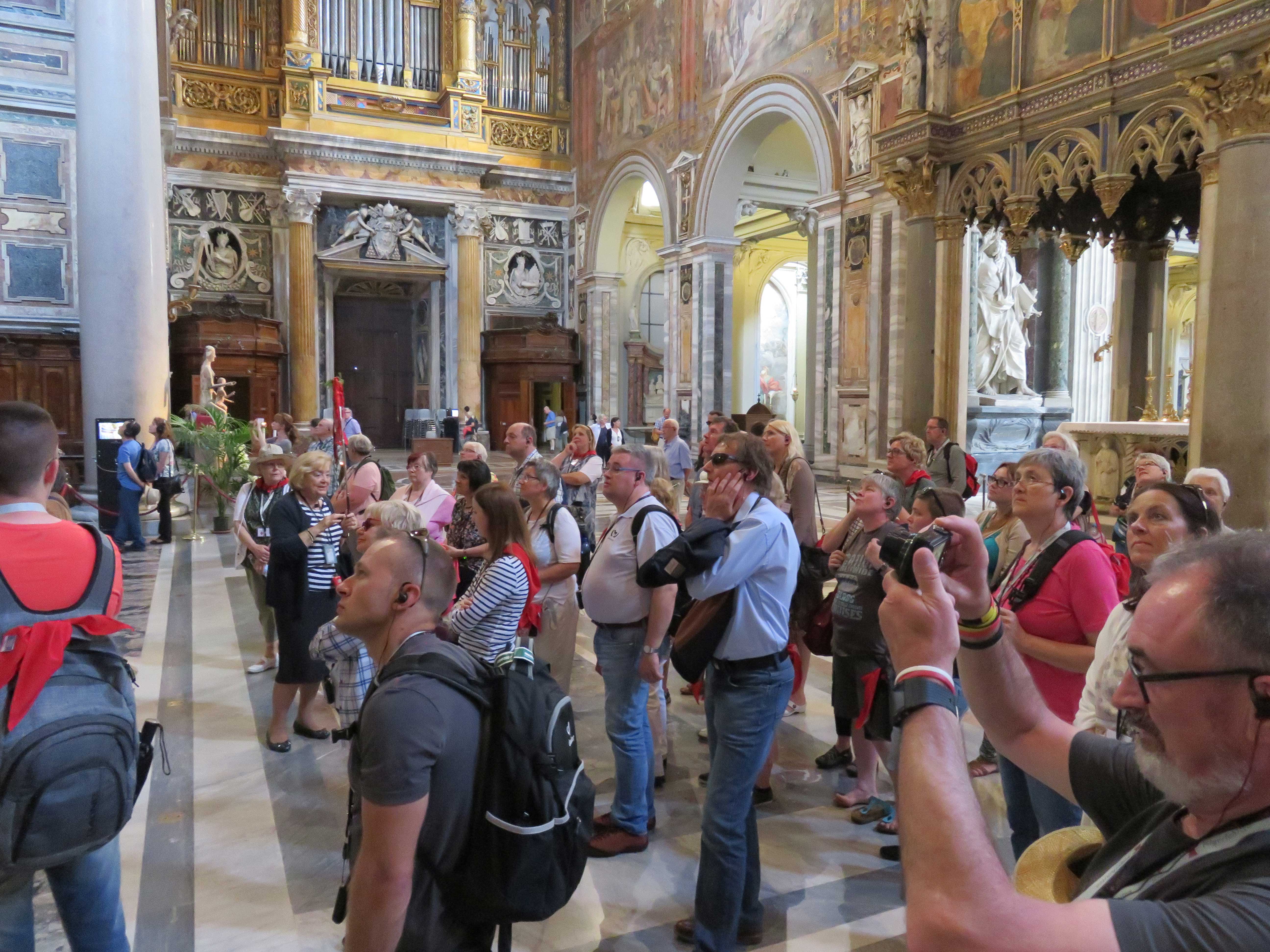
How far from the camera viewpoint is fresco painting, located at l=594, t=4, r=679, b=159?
18766 millimetres

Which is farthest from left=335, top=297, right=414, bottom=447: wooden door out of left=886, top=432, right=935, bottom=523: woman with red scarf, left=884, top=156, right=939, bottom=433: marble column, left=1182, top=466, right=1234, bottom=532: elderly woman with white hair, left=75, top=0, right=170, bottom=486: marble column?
left=1182, top=466, right=1234, bottom=532: elderly woman with white hair

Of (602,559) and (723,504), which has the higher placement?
(723,504)

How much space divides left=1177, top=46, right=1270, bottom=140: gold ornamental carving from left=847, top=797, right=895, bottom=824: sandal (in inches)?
254

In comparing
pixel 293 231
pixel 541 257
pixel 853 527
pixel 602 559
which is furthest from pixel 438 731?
pixel 541 257

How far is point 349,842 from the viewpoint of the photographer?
198 cm

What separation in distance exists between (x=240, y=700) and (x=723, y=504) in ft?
12.5

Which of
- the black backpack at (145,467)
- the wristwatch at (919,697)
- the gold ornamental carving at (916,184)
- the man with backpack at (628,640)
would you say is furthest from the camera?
the gold ornamental carving at (916,184)

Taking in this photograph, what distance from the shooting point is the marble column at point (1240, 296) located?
6.98m

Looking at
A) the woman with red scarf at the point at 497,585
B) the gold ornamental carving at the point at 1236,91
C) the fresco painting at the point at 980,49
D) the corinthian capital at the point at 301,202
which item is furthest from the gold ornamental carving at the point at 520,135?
the woman with red scarf at the point at 497,585

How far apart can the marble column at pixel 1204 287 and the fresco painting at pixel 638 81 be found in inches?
509

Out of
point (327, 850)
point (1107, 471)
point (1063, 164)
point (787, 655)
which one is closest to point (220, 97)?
point (1063, 164)

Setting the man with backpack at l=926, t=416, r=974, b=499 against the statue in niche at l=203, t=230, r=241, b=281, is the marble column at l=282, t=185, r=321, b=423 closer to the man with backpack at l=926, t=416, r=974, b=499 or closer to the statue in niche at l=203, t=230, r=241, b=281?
the statue in niche at l=203, t=230, r=241, b=281

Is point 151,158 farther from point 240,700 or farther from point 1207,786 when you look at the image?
point 1207,786

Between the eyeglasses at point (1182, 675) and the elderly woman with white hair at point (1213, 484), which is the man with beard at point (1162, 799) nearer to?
the eyeglasses at point (1182, 675)
